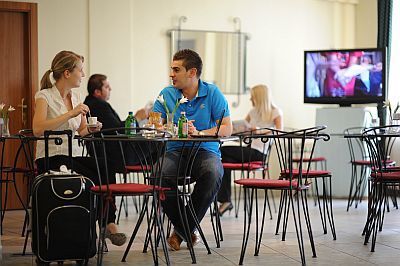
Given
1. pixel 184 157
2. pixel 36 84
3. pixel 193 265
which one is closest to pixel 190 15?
pixel 36 84

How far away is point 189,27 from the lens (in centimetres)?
812

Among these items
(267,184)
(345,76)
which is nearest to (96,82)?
(267,184)

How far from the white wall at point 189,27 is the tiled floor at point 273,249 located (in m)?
2.07

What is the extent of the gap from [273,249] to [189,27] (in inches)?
151

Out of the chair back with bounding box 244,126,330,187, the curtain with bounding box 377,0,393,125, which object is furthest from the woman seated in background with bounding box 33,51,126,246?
the curtain with bounding box 377,0,393,125

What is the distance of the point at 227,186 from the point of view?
6766mm

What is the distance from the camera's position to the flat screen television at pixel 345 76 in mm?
8008

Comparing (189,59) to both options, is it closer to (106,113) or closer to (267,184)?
(267,184)

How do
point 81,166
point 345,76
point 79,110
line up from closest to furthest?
1. point 79,110
2. point 81,166
3. point 345,76

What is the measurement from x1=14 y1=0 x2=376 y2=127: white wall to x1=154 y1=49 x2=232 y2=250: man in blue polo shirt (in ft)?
9.12

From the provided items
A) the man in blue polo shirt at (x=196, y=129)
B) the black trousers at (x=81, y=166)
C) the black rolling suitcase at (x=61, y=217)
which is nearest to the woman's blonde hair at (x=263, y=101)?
the man in blue polo shirt at (x=196, y=129)

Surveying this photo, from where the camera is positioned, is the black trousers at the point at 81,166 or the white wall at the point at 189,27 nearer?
the black trousers at the point at 81,166

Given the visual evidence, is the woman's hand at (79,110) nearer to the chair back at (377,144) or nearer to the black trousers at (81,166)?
the black trousers at (81,166)

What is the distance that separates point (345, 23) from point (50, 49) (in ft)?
12.3
